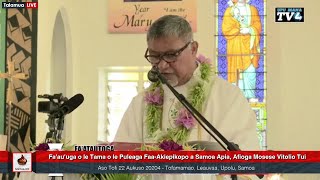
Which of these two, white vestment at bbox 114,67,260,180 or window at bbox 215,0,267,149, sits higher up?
window at bbox 215,0,267,149

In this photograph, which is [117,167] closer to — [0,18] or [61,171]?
[61,171]

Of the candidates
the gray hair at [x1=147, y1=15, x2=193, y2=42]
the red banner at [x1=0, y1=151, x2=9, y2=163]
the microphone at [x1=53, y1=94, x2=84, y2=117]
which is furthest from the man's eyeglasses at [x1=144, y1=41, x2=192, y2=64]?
the red banner at [x1=0, y1=151, x2=9, y2=163]

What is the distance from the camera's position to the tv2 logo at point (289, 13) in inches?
254

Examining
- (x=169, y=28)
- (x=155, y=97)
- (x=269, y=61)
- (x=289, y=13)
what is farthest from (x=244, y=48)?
(x=169, y=28)

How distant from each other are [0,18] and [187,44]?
2824mm

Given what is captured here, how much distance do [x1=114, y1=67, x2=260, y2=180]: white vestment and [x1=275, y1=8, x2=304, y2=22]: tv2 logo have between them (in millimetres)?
4077

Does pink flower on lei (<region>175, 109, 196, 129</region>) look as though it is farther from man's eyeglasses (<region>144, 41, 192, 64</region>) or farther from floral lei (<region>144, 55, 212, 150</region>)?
man's eyeglasses (<region>144, 41, 192, 64</region>)

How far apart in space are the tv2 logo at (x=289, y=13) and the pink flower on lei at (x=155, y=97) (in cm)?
415

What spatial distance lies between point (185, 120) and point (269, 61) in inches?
172

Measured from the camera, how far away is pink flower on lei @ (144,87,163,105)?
2502 mm

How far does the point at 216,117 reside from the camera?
2.35m

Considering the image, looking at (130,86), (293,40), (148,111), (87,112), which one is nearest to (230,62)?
(293,40)

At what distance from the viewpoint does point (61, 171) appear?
5.05ft

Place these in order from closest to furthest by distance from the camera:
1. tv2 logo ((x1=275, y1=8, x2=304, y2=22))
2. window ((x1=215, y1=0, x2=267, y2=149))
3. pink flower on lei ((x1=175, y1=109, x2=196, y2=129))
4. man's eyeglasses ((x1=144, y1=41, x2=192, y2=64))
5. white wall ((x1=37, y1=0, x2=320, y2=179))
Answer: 1. man's eyeglasses ((x1=144, y1=41, x2=192, y2=64))
2. pink flower on lei ((x1=175, y1=109, x2=196, y2=129))
3. white wall ((x1=37, y1=0, x2=320, y2=179))
4. tv2 logo ((x1=275, y1=8, x2=304, y2=22))
5. window ((x1=215, y1=0, x2=267, y2=149))
